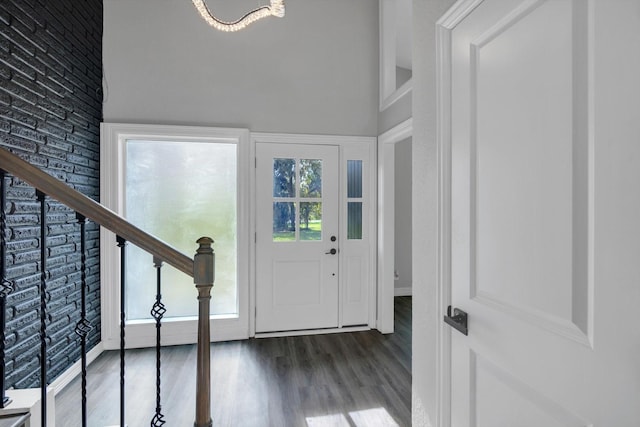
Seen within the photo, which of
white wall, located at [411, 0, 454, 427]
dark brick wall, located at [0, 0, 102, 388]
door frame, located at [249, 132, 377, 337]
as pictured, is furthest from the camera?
door frame, located at [249, 132, 377, 337]

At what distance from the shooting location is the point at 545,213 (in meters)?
0.78

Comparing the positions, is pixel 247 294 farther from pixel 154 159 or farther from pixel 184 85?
pixel 184 85

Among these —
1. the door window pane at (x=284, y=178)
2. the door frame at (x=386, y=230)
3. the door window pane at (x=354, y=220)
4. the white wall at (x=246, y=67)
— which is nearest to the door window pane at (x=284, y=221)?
the door window pane at (x=284, y=178)

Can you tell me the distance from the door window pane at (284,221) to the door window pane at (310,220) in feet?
0.28

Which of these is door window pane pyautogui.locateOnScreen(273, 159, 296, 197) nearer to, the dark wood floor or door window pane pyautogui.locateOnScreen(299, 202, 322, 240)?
door window pane pyautogui.locateOnScreen(299, 202, 322, 240)

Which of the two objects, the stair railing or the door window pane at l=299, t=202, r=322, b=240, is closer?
the stair railing

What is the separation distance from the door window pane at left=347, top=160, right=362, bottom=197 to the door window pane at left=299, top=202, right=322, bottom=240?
384 millimetres

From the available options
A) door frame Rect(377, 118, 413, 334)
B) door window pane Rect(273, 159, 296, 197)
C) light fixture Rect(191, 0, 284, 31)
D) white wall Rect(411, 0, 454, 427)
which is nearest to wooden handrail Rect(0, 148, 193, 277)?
white wall Rect(411, 0, 454, 427)

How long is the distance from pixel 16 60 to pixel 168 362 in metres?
2.39

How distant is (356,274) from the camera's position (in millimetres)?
3287

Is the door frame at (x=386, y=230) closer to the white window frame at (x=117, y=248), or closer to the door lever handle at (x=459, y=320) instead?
the white window frame at (x=117, y=248)

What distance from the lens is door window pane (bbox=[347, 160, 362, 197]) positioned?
3258 millimetres

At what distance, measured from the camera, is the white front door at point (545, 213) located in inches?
24.5

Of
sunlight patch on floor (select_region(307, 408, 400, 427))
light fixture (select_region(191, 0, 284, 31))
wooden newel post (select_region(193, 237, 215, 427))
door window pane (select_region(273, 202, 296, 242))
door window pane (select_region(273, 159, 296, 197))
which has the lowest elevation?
sunlight patch on floor (select_region(307, 408, 400, 427))
